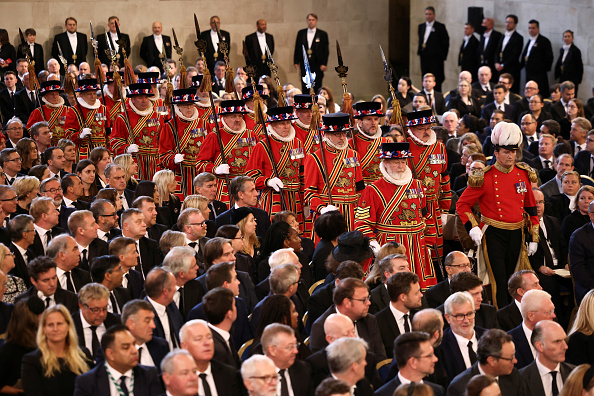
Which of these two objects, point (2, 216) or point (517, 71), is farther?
point (517, 71)

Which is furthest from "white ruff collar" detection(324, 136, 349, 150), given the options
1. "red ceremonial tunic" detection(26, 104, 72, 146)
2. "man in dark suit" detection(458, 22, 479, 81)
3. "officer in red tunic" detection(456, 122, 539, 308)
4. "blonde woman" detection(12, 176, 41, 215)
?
"man in dark suit" detection(458, 22, 479, 81)

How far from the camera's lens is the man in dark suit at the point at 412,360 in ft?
Result: 21.7

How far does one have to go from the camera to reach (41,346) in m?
6.73

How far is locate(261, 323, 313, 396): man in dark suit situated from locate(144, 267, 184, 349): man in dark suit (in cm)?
122

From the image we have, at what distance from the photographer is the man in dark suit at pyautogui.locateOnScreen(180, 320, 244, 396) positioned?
6633 mm

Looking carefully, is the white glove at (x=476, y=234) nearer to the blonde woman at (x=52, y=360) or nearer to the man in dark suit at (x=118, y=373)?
the man in dark suit at (x=118, y=373)

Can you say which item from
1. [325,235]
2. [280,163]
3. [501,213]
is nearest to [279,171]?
[280,163]

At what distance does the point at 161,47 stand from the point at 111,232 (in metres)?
13.4

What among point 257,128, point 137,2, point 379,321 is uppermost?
point 137,2

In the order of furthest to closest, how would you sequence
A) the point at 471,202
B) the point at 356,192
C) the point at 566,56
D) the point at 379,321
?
the point at 566,56
the point at 356,192
the point at 471,202
the point at 379,321

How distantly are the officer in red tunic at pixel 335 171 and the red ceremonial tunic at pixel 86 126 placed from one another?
16.0 feet

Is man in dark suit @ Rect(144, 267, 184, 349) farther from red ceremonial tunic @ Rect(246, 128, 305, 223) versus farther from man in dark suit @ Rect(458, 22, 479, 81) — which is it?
man in dark suit @ Rect(458, 22, 479, 81)

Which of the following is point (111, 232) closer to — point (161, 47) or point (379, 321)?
point (379, 321)

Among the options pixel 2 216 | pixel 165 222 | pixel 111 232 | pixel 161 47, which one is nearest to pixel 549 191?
pixel 165 222
